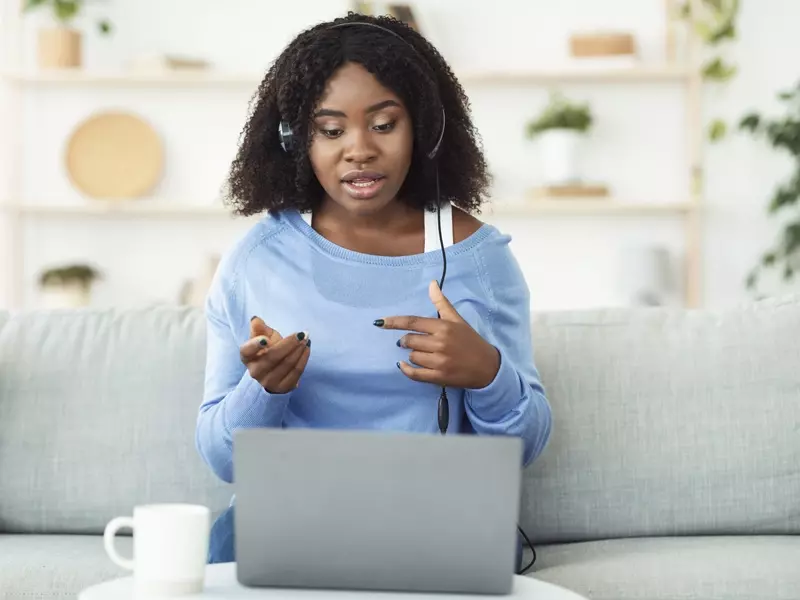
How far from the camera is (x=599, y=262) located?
393 cm

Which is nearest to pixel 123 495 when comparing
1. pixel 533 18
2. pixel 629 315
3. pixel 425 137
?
pixel 425 137

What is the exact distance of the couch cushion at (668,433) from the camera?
5.31ft

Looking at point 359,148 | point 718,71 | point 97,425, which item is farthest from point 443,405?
point 718,71

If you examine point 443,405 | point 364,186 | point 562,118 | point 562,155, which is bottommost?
point 443,405

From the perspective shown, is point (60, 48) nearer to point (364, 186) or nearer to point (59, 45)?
point (59, 45)

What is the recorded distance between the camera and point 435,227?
1476 millimetres

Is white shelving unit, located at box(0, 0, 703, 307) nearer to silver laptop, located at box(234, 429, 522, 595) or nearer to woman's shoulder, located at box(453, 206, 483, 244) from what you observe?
woman's shoulder, located at box(453, 206, 483, 244)

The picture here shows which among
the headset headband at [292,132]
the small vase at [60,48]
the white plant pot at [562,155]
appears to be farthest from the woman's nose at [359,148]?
the small vase at [60,48]

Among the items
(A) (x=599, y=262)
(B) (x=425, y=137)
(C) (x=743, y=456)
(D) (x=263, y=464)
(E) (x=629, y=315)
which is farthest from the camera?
(A) (x=599, y=262)

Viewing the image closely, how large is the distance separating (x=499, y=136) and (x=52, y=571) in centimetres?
278

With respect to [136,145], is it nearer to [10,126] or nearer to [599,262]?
[10,126]

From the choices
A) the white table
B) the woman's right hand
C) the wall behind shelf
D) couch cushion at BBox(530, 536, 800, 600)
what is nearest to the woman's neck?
the woman's right hand

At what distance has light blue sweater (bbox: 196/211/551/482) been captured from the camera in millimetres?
1363

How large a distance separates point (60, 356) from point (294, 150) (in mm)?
546
